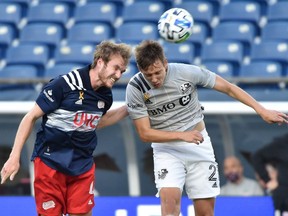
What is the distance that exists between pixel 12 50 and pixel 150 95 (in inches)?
208

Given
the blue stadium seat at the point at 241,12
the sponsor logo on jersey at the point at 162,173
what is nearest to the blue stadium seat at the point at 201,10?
the blue stadium seat at the point at 241,12

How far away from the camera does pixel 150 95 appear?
6.80 metres

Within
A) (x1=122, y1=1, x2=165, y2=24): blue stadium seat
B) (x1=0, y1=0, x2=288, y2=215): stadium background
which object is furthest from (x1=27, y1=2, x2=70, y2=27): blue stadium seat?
(x1=122, y1=1, x2=165, y2=24): blue stadium seat

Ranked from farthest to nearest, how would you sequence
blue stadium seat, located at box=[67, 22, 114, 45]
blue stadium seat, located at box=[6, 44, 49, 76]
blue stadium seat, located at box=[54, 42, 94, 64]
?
1. blue stadium seat, located at box=[67, 22, 114, 45]
2. blue stadium seat, located at box=[6, 44, 49, 76]
3. blue stadium seat, located at box=[54, 42, 94, 64]

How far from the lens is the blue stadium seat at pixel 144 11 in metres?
11.9

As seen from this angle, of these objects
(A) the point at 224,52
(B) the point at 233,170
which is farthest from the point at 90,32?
(B) the point at 233,170

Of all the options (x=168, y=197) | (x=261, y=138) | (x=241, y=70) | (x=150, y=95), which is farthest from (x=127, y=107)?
(x=241, y=70)

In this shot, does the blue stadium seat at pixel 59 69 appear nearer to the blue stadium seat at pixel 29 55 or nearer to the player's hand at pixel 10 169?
the blue stadium seat at pixel 29 55

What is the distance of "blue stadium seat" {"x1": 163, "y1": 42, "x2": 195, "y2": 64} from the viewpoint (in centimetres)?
1100

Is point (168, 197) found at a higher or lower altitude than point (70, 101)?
lower

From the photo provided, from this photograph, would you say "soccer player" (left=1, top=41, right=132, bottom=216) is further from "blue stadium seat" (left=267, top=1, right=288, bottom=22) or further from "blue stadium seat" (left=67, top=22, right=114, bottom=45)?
"blue stadium seat" (left=267, top=1, right=288, bottom=22)

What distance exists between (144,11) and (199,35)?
910 mm

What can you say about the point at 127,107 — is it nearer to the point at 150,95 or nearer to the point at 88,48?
the point at 150,95

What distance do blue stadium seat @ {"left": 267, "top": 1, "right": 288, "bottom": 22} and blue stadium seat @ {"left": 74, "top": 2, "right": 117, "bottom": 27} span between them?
204 cm
